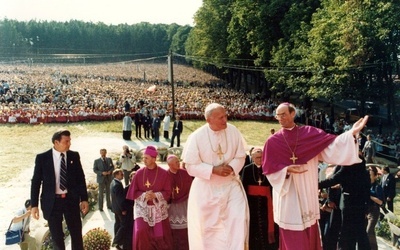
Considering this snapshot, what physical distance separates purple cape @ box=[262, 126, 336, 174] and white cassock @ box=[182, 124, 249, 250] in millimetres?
351

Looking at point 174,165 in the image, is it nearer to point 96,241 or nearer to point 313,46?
point 96,241

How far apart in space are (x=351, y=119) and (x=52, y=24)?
103m

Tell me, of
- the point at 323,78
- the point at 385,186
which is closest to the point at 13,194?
Answer: the point at 385,186

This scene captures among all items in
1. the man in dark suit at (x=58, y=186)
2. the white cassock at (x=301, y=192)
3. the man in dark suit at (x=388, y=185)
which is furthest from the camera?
the man in dark suit at (x=388, y=185)

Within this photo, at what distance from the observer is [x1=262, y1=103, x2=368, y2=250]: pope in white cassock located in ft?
15.9

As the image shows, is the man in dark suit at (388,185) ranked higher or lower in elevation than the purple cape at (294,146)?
lower

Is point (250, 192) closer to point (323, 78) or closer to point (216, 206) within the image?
point (216, 206)

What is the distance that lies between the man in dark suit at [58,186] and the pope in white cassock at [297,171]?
2.51 m

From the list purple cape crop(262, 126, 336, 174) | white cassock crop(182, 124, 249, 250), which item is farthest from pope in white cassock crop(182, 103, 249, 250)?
purple cape crop(262, 126, 336, 174)

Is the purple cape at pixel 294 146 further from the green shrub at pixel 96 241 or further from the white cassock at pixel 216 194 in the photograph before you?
the green shrub at pixel 96 241

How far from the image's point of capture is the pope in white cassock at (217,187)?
16.5 feet

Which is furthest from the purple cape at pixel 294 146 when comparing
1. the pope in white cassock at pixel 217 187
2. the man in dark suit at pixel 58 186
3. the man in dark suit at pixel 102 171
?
the man in dark suit at pixel 102 171

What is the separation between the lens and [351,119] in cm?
3206

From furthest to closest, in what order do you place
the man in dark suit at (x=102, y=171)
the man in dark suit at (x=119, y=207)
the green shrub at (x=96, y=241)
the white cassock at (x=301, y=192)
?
1. the man in dark suit at (x=102, y=171)
2. the man in dark suit at (x=119, y=207)
3. the green shrub at (x=96, y=241)
4. the white cassock at (x=301, y=192)
